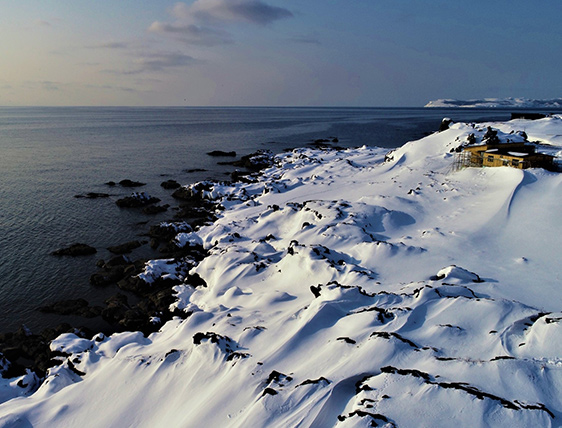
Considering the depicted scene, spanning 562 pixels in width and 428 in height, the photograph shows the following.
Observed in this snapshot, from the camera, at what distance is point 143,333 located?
19.9 metres

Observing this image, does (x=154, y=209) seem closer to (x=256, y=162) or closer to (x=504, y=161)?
(x=256, y=162)

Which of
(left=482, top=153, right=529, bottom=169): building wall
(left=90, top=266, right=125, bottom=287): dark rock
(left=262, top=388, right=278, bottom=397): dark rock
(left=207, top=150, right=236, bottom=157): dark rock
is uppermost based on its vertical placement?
(left=482, top=153, right=529, bottom=169): building wall

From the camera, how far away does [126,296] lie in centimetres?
2430

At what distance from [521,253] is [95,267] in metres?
30.7

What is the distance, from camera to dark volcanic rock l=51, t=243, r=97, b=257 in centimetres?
2997

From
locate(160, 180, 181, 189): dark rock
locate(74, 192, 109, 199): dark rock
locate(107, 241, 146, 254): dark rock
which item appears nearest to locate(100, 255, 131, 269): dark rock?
locate(107, 241, 146, 254): dark rock

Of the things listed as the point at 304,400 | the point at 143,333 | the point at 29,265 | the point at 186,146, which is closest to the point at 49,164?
the point at 186,146

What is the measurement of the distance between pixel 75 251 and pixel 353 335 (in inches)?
1016

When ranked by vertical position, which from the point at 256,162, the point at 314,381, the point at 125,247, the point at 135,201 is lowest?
the point at 125,247

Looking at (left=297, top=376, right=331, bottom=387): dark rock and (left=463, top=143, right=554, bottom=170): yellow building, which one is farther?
(left=463, top=143, right=554, bottom=170): yellow building

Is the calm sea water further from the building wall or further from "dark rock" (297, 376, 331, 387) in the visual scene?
the building wall

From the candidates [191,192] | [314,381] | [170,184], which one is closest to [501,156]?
[314,381]

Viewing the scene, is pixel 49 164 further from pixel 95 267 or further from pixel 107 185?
pixel 95 267

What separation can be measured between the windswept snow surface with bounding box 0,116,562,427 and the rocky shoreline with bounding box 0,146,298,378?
4.18ft
